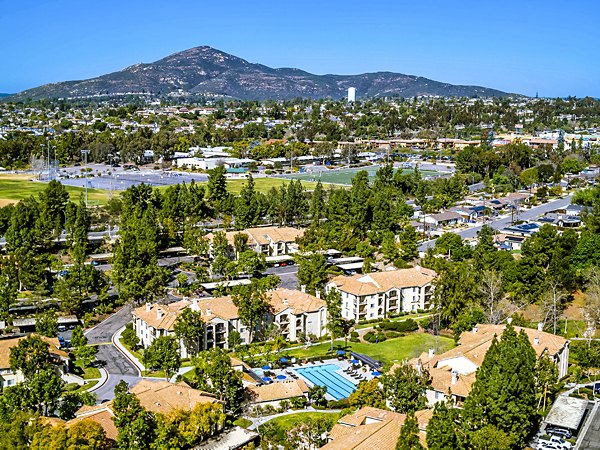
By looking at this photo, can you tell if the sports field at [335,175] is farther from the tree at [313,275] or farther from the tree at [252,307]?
the tree at [252,307]

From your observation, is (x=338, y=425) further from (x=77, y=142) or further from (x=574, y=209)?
(x=77, y=142)

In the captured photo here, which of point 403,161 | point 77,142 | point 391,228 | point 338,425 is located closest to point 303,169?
point 403,161

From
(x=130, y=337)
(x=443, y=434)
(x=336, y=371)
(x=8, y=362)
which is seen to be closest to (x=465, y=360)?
(x=336, y=371)

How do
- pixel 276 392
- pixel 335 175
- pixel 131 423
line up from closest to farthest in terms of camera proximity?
1. pixel 131 423
2. pixel 276 392
3. pixel 335 175

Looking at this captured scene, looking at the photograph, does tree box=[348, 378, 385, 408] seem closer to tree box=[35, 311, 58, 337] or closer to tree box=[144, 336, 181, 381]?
tree box=[144, 336, 181, 381]

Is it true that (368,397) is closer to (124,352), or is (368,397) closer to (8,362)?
(124,352)

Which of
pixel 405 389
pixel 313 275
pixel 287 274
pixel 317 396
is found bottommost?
pixel 317 396
